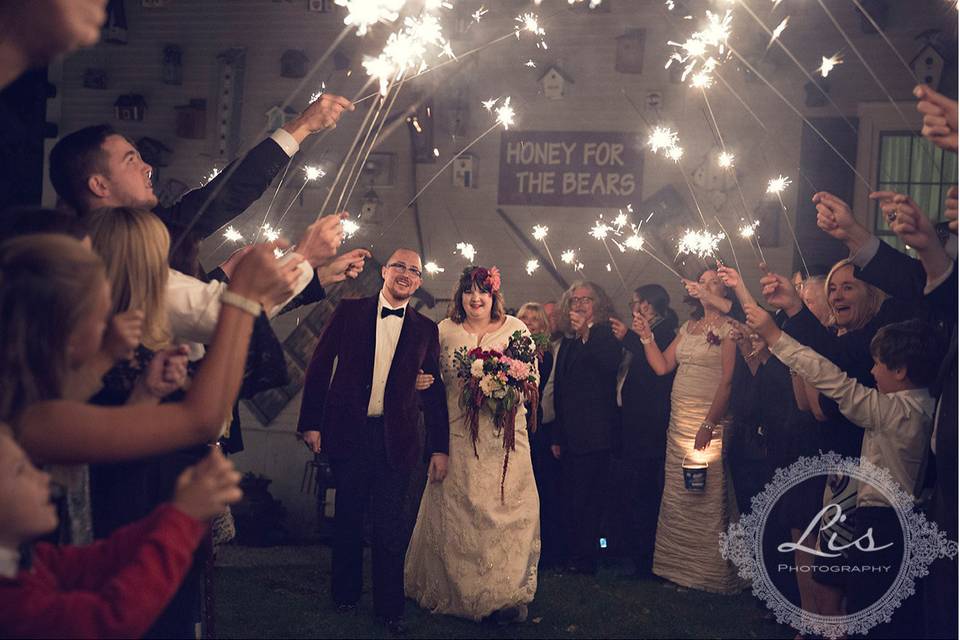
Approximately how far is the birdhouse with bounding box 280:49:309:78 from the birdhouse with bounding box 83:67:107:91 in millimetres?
1821

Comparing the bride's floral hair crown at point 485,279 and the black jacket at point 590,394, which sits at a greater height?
the bride's floral hair crown at point 485,279

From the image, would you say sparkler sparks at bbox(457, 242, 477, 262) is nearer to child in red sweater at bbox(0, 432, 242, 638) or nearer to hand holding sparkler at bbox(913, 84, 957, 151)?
hand holding sparkler at bbox(913, 84, 957, 151)

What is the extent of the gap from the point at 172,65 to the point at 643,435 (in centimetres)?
575

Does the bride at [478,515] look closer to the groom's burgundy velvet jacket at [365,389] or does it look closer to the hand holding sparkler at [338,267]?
the groom's burgundy velvet jacket at [365,389]

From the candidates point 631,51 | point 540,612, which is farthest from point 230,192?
point 631,51

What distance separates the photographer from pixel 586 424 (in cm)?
706

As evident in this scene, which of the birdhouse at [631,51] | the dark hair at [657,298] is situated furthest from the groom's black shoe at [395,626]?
the birdhouse at [631,51]

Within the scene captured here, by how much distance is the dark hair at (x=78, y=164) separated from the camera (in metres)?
3.18

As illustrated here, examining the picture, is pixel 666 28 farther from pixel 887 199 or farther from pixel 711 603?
pixel 887 199

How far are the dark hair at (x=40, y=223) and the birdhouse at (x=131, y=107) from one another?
303 inches

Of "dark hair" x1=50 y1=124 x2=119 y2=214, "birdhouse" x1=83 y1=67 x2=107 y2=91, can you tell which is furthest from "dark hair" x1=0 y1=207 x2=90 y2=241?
"birdhouse" x1=83 y1=67 x2=107 y2=91

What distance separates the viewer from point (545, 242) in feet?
29.6

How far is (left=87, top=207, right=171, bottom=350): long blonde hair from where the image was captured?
2488 millimetres

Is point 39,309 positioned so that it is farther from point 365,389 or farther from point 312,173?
point 312,173
